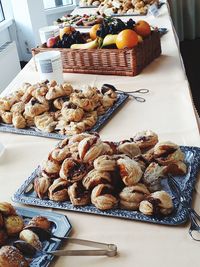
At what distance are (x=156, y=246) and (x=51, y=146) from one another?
1.43 feet

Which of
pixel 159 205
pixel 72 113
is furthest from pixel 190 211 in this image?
pixel 72 113

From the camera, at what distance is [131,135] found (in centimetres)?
98

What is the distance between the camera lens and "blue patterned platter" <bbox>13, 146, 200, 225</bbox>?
64 cm

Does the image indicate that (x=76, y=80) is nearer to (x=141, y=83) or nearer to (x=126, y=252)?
(x=141, y=83)

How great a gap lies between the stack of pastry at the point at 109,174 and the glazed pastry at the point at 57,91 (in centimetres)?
32

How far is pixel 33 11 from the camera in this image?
3084 mm

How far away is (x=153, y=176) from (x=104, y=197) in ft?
0.34

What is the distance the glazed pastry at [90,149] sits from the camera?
0.71 metres

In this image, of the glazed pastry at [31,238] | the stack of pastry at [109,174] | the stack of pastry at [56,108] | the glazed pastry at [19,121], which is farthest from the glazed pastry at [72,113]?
the glazed pastry at [31,238]

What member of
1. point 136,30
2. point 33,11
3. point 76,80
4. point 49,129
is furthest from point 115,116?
point 33,11

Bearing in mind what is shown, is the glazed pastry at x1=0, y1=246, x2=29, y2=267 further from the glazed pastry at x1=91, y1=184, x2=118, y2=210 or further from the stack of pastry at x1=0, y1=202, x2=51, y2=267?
the glazed pastry at x1=91, y1=184, x2=118, y2=210

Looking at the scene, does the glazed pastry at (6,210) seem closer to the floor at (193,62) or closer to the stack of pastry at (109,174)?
the stack of pastry at (109,174)

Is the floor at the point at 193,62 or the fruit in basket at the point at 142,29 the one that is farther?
the floor at the point at 193,62

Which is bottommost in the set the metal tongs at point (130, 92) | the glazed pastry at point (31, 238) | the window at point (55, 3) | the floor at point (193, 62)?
the floor at point (193, 62)
